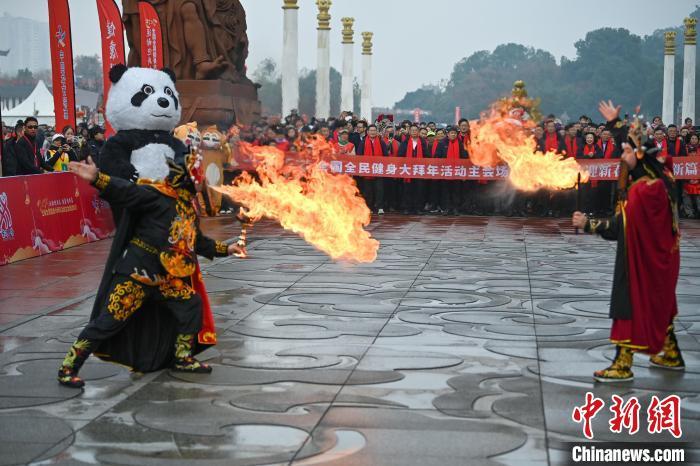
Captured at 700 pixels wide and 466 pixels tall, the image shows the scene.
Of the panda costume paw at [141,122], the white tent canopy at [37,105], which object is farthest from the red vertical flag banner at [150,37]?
Answer: the white tent canopy at [37,105]

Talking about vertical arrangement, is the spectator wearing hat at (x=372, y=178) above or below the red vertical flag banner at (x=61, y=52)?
below

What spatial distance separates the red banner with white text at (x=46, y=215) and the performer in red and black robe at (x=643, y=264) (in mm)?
8009

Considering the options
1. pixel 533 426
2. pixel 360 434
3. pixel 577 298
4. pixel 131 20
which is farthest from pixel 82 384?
pixel 131 20

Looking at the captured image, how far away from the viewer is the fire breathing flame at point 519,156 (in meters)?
18.0

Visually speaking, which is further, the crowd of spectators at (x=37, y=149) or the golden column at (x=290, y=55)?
the golden column at (x=290, y=55)

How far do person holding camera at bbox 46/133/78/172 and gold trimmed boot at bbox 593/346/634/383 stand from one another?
36.0ft

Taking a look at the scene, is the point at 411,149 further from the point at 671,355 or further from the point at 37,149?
the point at 671,355

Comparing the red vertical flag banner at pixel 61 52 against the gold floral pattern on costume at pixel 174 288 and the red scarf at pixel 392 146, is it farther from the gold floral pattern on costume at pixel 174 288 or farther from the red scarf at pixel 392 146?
the gold floral pattern on costume at pixel 174 288

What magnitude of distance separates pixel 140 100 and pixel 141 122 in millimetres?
171

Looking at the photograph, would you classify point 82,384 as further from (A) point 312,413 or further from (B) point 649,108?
(B) point 649,108

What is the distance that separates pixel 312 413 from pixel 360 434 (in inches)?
18.8

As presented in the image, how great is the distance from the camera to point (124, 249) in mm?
6660

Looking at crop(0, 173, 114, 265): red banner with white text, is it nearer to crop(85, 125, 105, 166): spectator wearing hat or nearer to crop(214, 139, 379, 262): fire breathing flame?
crop(85, 125, 105, 166): spectator wearing hat

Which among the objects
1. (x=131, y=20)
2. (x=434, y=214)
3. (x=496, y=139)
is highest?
(x=131, y=20)
